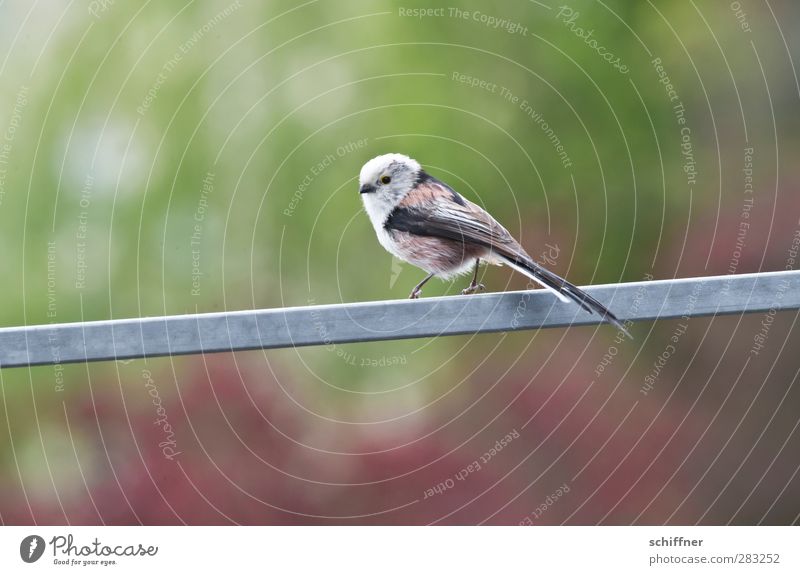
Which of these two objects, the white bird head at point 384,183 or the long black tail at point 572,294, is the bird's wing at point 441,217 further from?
the long black tail at point 572,294

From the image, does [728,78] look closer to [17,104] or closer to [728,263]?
[728,263]

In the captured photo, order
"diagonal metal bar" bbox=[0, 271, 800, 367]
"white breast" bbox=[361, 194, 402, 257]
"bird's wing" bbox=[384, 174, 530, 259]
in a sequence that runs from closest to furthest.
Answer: "diagonal metal bar" bbox=[0, 271, 800, 367] → "bird's wing" bbox=[384, 174, 530, 259] → "white breast" bbox=[361, 194, 402, 257]

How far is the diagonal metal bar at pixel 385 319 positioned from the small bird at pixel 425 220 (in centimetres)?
65

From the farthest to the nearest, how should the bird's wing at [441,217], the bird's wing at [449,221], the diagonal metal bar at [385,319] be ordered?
the bird's wing at [441,217] → the bird's wing at [449,221] → the diagonal metal bar at [385,319]

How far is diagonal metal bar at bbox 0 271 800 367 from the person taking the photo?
5.35 ft

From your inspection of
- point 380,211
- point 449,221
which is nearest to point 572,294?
point 449,221

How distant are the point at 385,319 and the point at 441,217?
87 centimetres

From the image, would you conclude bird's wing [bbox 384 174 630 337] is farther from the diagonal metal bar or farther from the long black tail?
the diagonal metal bar

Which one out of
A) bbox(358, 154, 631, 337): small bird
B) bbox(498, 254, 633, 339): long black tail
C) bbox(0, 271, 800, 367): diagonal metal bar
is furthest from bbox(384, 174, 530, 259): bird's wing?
bbox(0, 271, 800, 367): diagonal metal bar

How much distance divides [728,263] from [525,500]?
1.12m

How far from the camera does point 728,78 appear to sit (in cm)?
369

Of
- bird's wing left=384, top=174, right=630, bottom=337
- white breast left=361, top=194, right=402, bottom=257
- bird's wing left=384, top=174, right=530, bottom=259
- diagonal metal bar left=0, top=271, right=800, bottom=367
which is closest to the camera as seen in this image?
diagonal metal bar left=0, top=271, right=800, bottom=367

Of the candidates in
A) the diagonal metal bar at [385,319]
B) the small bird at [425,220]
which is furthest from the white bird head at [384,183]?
the diagonal metal bar at [385,319]

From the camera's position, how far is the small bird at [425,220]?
2.43 metres
